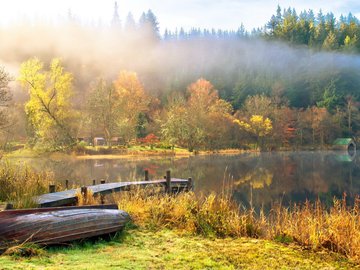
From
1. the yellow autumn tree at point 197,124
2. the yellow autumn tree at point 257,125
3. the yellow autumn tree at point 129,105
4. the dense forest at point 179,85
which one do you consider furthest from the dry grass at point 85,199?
the yellow autumn tree at point 257,125

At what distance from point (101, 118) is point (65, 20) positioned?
48.6m

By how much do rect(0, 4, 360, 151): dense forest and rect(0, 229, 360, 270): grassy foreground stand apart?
27.1 metres

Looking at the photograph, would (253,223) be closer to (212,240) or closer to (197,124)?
(212,240)

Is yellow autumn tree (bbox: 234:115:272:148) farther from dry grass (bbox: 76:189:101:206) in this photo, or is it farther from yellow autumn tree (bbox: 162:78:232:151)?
dry grass (bbox: 76:189:101:206)

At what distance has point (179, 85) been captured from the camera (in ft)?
243

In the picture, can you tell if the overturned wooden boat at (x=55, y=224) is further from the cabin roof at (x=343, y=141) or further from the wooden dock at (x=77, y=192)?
the cabin roof at (x=343, y=141)

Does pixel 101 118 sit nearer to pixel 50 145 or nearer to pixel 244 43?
pixel 50 145

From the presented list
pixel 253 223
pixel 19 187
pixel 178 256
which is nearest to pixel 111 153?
pixel 19 187

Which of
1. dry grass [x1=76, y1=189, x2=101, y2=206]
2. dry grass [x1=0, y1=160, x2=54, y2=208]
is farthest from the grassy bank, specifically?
dry grass [x1=76, y1=189, x2=101, y2=206]

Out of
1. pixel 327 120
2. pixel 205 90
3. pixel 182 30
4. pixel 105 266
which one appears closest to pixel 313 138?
pixel 327 120

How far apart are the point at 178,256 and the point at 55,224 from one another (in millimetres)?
2099

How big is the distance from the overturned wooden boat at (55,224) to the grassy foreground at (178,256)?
0.21 m

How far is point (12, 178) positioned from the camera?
11211 millimetres

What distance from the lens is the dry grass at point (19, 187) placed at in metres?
9.41
